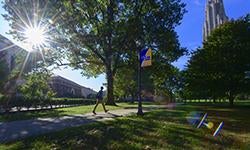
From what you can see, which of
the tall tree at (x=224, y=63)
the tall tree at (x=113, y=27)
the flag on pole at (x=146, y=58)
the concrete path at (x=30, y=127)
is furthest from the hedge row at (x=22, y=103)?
the tall tree at (x=224, y=63)

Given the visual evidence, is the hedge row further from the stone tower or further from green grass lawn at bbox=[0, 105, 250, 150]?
the stone tower

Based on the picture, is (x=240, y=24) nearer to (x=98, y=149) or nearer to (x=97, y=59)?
(x=97, y=59)

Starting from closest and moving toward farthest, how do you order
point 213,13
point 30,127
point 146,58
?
point 30,127
point 146,58
point 213,13

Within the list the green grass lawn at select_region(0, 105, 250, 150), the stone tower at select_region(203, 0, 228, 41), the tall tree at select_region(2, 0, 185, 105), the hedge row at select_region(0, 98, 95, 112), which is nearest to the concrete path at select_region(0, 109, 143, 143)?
the green grass lawn at select_region(0, 105, 250, 150)

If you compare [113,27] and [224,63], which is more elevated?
[113,27]

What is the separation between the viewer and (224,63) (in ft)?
101

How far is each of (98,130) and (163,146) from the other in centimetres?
293

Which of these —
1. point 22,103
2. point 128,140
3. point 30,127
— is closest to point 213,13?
point 22,103

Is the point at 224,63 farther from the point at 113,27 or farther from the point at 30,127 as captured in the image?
the point at 30,127

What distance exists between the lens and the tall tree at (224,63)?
30.4 meters

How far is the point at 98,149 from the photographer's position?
302 inches

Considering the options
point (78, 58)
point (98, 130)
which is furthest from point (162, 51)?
point (98, 130)

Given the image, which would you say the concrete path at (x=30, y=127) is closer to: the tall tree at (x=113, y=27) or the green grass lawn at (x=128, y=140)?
the green grass lawn at (x=128, y=140)

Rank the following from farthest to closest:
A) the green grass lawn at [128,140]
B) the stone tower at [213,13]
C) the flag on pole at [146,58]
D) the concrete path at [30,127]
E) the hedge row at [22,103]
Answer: the stone tower at [213,13] → the hedge row at [22,103] → the flag on pole at [146,58] → the concrete path at [30,127] → the green grass lawn at [128,140]
